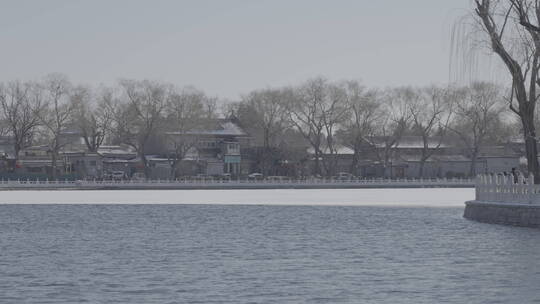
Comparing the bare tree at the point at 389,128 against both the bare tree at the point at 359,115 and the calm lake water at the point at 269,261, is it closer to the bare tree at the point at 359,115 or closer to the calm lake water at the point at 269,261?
the bare tree at the point at 359,115

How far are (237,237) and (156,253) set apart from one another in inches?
309

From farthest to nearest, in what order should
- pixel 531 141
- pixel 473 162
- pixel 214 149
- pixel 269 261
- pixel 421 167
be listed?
1. pixel 214 149
2. pixel 421 167
3. pixel 473 162
4. pixel 531 141
5. pixel 269 261

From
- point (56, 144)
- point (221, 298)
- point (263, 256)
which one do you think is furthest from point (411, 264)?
point (56, 144)

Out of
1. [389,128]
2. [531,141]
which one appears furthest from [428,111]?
[531,141]

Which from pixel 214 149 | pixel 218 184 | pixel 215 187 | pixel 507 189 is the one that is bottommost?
pixel 507 189

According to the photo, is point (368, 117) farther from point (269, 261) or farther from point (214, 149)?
point (269, 261)

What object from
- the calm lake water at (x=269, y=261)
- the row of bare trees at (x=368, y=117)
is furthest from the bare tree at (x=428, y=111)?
the calm lake water at (x=269, y=261)

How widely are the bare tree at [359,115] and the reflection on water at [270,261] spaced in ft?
293

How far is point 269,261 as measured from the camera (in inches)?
1436

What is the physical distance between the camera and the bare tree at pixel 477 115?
14650 cm

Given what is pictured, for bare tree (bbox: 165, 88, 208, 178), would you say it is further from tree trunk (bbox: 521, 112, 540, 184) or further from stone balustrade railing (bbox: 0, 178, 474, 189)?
tree trunk (bbox: 521, 112, 540, 184)

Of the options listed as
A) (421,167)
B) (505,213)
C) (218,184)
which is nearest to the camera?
(505,213)

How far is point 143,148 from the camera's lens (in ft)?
469

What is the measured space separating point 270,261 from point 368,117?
4551 inches
